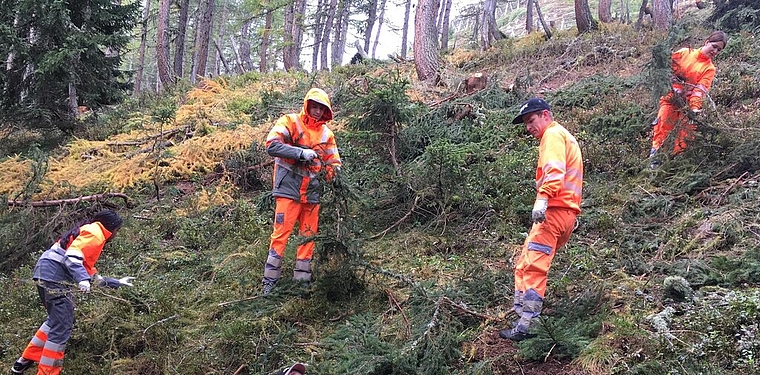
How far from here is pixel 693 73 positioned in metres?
6.69

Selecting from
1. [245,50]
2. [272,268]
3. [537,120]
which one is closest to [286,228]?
[272,268]

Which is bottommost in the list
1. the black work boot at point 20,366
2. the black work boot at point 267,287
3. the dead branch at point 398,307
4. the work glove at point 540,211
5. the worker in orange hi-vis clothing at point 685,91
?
the black work boot at point 20,366

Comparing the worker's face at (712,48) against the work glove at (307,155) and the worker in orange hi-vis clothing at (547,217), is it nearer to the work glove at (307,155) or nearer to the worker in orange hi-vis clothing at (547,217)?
the worker in orange hi-vis clothing at (547,217)

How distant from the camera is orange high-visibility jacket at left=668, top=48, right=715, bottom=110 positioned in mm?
6498

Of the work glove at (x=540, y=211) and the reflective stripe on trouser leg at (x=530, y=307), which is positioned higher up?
the work glove at (x=540, y=211)

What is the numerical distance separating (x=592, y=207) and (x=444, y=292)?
9.48 ft

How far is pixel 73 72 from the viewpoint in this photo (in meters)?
11.3

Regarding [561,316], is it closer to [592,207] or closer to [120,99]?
[592,207]

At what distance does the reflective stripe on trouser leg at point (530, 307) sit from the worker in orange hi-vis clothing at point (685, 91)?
3.93m

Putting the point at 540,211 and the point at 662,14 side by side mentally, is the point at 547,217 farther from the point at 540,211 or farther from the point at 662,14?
the point at 662,14

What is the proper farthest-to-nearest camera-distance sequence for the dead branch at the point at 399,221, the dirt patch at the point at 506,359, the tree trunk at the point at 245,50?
the tree trunk at the point at 245,50
the dead branch at the point at 399,221
the dirt patch at the point at 506,359

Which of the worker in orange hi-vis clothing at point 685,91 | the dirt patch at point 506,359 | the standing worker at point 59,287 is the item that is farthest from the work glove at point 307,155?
the worker in orange hi-vis clothing at point 685,91

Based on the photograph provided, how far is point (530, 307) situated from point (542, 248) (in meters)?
0.47

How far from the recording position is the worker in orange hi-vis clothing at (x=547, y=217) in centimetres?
375
